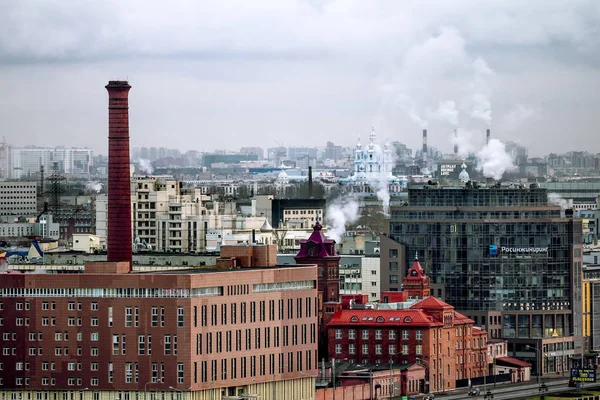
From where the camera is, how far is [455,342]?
617 ft

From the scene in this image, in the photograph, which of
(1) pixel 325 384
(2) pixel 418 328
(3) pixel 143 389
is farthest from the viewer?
(2) pixel 418 328

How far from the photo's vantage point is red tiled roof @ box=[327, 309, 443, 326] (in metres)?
184

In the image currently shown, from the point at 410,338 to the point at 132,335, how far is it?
116ft

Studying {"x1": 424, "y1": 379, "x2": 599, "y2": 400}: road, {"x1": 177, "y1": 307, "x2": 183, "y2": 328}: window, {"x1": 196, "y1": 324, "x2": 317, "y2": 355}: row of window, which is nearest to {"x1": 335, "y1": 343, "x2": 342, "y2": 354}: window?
{"x1": 424, "y1": 379, "x2": 599, "y2": 400}: road

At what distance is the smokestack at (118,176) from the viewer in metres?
182

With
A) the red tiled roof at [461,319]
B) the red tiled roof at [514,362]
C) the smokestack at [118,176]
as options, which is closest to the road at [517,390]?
the red tiled roof at [514,362]

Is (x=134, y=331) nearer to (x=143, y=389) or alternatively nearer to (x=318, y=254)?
(x=143, y=389)

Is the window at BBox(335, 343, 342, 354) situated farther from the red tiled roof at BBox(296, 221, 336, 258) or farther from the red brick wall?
the red brick wall

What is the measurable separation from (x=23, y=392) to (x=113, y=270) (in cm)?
1041

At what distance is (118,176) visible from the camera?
607ft

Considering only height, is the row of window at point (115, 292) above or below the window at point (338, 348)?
above

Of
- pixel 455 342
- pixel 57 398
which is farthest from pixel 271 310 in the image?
pixel 455 342

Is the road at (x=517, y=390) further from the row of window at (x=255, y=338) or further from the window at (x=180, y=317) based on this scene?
the window at (x=180, y=317)

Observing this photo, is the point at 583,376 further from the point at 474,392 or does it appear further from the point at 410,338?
the point at 410,338
